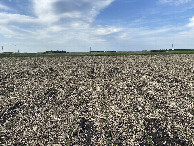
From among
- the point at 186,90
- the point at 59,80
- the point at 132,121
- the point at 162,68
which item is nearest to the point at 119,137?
the point at 132,121

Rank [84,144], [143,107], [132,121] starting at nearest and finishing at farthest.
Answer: [84,144], [132,121], [143,107]

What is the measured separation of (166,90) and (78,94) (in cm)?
1046

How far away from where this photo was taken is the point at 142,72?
29328 mm

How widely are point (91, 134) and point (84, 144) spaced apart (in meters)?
1.12

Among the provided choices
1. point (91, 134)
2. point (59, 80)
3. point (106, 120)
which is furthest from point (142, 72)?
point (91, 134)

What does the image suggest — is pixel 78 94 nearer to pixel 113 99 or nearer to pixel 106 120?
pixel 113 99

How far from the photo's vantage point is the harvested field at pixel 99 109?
49.6 ft

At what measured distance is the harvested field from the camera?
49.6 ft

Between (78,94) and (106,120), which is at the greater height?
(78,94)

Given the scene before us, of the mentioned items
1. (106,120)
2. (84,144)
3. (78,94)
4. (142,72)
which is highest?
(142,72)

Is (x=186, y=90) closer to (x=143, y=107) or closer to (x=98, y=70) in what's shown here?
(x=143, y=107)

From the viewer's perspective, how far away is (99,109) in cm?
1858

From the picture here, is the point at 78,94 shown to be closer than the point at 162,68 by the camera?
Yes

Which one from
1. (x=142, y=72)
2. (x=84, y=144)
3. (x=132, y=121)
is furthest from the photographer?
(x=142, y=72)
